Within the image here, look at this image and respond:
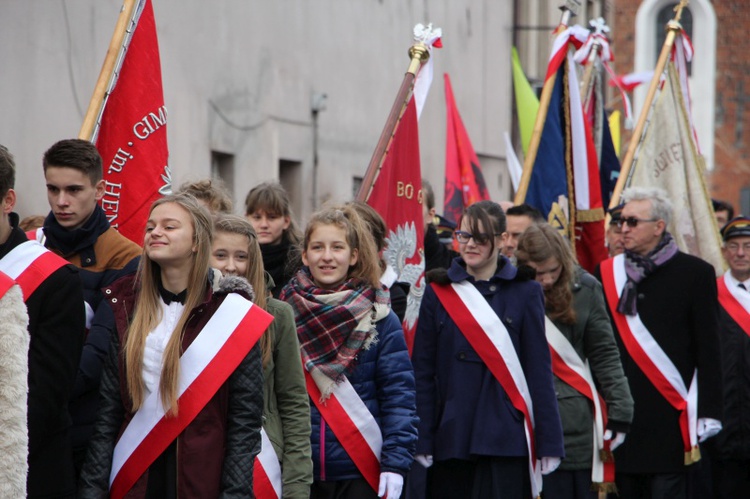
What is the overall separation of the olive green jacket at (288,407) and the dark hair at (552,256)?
2.26m

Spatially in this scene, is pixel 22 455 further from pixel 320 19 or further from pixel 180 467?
pixel 320 19

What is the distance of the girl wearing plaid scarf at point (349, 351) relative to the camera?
5.69 metres

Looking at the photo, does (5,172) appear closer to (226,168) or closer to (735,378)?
(735,378)

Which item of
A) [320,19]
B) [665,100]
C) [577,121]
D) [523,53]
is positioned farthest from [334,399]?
[523,53]

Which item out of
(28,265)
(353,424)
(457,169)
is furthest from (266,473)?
(457,169)

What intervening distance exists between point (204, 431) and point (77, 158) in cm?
128

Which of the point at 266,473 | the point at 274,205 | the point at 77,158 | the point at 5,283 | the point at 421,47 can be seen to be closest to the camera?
the point at 5,283

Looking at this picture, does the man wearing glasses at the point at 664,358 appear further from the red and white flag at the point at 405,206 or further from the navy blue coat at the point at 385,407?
the navy blue coat at the point at 385,407

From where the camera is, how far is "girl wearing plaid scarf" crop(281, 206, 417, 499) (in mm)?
5691

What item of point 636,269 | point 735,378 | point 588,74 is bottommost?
Result: point 735,378

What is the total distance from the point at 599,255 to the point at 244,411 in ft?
19.6

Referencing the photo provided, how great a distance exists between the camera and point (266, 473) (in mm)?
5234

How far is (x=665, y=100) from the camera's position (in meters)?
11.9

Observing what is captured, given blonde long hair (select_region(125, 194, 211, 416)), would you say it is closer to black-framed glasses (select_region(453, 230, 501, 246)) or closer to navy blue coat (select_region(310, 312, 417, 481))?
navy blue coat (select_region(310, 312, 417, 481))
